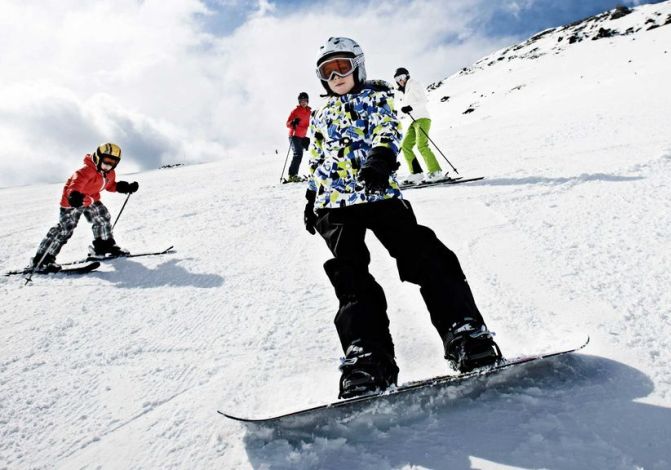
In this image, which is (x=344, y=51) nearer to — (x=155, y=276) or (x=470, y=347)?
(x=470, y=347)

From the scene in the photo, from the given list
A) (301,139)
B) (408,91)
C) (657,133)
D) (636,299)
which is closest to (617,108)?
(657,133)

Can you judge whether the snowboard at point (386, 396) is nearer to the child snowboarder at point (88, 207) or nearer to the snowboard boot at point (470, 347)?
the snowboard boot at point (470, 347)

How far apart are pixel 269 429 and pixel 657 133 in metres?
8.68

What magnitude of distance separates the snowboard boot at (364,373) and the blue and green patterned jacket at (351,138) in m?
1.00

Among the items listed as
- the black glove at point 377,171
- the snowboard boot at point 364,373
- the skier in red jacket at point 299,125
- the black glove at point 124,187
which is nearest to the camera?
the snowboard boot at point 364,373

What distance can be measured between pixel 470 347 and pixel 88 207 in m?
5.55

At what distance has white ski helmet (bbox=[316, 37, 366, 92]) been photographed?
2719 mm

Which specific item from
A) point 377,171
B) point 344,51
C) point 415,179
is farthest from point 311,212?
point 415,179

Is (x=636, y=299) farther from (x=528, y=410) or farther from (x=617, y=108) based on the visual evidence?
(x=617, y=108)

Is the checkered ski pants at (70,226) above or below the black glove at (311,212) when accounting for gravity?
above

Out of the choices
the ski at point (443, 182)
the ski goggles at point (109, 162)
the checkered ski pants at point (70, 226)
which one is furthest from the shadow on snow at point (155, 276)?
the ski at point (443, 182)

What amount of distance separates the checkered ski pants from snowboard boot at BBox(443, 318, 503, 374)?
5.16 meters

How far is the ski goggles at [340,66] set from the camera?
8.90 feet

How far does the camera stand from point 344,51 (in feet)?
8.89
